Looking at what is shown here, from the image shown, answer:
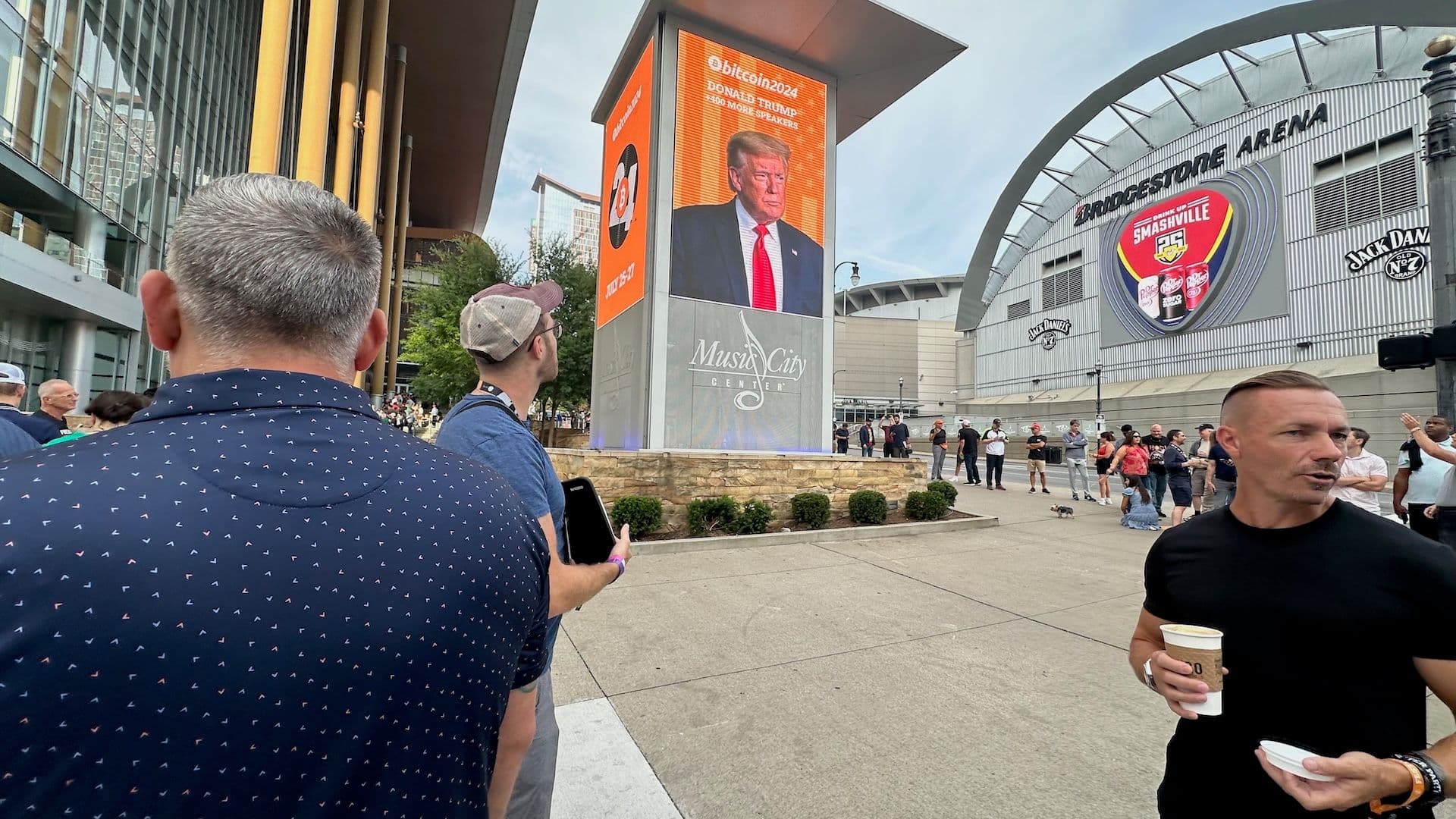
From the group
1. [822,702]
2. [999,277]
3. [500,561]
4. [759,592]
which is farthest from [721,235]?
[999,277]

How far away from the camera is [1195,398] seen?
1195 inches

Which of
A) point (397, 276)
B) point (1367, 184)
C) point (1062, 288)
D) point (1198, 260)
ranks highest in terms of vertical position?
point (1367, 184)

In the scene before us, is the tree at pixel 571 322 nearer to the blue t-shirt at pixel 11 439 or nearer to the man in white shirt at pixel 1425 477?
the blue t-shirt at pixel 11 439

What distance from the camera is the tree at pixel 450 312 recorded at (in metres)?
21.9

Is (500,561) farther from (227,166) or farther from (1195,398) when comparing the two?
(1195,398)

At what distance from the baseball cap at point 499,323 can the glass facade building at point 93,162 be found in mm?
21225

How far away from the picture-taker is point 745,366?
11016mm

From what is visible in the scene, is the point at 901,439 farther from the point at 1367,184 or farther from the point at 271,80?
the point at 1367,184

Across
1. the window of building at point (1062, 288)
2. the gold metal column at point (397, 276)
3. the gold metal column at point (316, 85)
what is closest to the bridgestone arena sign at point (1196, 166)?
the window of building at point (1062, 288)

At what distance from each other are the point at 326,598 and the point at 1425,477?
8.66 meters

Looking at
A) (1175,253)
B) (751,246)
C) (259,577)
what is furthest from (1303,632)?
(1175,253)

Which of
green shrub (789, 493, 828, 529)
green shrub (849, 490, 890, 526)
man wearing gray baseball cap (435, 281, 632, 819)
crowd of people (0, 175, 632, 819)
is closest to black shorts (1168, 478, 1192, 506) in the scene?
green shrub (849, 490, 890, 526)

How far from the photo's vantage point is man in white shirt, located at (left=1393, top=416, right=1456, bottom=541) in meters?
5.68

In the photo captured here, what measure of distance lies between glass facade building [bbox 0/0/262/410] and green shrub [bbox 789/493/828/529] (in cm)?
2000
